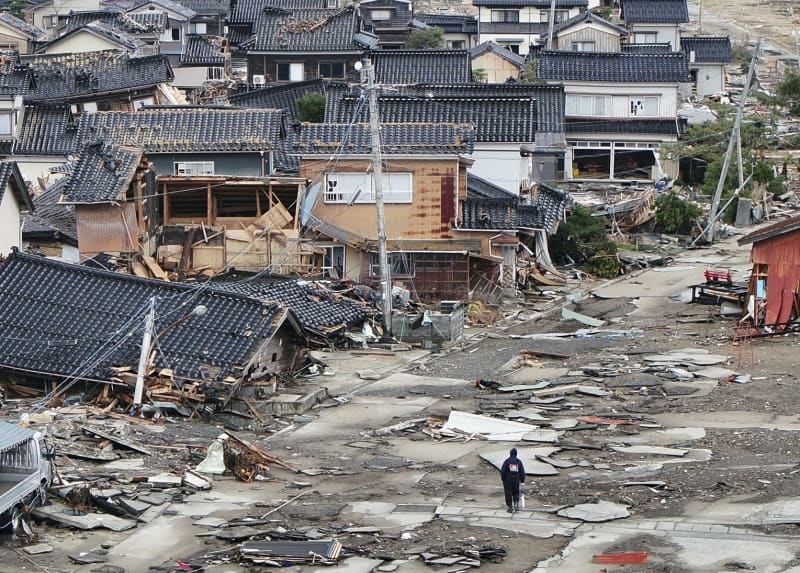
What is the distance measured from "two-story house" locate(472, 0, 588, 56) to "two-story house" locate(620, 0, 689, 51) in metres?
3.30

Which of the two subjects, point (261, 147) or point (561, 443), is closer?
point (561, 443)

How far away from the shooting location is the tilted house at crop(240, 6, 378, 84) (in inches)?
2467

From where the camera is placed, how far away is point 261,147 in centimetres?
Result: 4000

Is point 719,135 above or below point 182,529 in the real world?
above

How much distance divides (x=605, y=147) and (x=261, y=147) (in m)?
22.2

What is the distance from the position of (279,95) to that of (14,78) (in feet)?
34.0

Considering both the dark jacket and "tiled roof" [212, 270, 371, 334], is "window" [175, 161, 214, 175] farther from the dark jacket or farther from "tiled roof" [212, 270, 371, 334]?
the dark jacket

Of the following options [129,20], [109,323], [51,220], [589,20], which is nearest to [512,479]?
[109,323]

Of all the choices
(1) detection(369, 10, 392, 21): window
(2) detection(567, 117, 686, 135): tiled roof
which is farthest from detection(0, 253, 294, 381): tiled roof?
(1) detection(369, 10, 392, 21): window

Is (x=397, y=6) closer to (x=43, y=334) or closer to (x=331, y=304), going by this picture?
(x=331, y=304)

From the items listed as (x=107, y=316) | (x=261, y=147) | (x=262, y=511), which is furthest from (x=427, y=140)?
(x=262, y=511)

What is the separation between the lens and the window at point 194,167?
4025 cm

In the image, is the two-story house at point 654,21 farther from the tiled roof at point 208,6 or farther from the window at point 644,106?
the tiled roof at point 208,6

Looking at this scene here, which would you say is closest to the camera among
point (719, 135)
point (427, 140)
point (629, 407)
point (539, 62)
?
point (629, 407)
